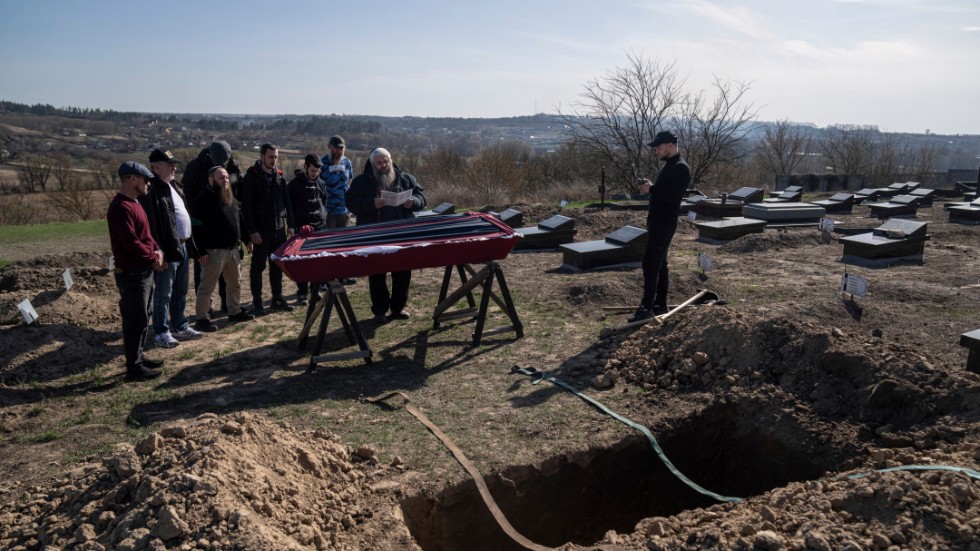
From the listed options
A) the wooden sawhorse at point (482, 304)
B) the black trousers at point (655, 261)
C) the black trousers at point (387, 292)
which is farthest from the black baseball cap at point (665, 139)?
the black trousers at point (387, 292)

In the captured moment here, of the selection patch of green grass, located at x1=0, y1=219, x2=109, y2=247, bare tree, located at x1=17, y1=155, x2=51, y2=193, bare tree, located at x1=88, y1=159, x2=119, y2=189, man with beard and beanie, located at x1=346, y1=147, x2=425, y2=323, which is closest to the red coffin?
man with beard and beanie, located at x1=346, y1=147, x2=425, y2=323

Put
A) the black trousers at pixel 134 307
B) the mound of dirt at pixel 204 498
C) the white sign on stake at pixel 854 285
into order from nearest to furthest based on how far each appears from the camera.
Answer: the mound of dirt at pixel 204 498 → the black trousers at pixel 134 307 → the white sign on stake at pixel 854 285

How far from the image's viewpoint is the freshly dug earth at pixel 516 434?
2789 mm

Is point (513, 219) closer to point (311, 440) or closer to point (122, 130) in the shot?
point (311, 440)

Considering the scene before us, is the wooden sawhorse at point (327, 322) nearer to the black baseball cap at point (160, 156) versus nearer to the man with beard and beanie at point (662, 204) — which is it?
the black baseball cap at point (160, 156)

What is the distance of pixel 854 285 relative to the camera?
6441 millimetres

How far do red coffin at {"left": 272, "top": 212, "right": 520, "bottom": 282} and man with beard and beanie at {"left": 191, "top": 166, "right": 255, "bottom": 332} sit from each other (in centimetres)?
88

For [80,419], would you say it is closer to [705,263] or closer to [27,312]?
[27,312]

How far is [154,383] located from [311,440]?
2071 millimetres

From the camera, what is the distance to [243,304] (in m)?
7.40

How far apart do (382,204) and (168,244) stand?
6.51 feet

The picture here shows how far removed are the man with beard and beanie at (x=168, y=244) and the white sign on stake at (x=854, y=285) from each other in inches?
261

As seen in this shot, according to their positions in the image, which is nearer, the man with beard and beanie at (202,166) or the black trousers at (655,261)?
the black trousers at (655,261)

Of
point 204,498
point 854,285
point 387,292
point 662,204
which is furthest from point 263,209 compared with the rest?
point 854,285
